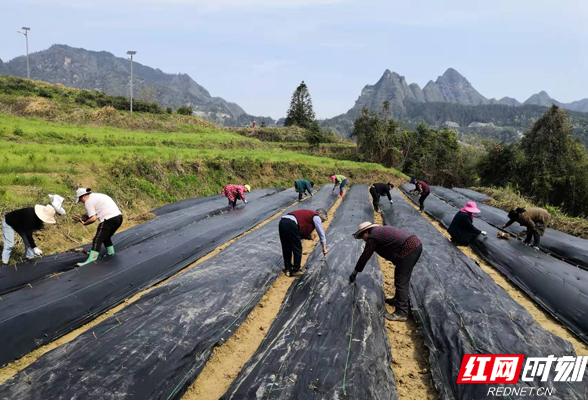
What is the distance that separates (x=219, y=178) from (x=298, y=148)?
945 inches

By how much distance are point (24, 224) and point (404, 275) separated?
22.9ft

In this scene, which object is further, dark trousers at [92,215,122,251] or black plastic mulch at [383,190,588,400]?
dark trousers at [92,215,122,251]

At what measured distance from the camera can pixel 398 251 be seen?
4582 millimetres

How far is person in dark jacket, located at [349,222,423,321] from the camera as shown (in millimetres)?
4535

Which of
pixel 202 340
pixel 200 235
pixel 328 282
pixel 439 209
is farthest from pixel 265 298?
pixel 439 209

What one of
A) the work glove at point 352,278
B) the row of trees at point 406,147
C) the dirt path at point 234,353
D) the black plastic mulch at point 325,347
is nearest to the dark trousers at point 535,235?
the black plastic mulch at point 325,347

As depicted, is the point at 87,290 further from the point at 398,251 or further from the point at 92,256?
the point at 398,251

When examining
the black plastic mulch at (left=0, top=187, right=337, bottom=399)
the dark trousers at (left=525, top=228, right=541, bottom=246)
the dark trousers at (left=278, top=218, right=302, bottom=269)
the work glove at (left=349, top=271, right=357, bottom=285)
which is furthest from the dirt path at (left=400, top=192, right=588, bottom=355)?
the black plastic mulch at (left=0, top=187, right=337, bottom=399)

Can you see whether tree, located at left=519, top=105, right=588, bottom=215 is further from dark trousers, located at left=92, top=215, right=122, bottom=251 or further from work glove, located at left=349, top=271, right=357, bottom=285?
dark trousers, located at left=92, top=215, right=122, bottom=251

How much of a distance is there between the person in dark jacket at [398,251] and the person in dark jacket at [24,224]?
19.6 feet

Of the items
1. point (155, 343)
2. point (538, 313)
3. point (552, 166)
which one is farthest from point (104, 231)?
point (552, 166)

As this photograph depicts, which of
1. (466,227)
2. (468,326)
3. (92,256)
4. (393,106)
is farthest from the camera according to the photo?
(393,106)

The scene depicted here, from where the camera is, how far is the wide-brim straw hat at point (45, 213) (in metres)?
5.66

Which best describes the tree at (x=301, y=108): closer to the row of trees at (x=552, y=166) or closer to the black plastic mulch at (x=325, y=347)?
the row of trees at (x=552, y=166)
